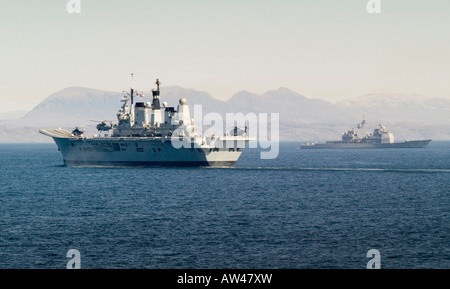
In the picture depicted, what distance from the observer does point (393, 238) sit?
118 ft

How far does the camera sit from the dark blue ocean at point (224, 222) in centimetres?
3077

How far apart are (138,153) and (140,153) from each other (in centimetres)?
38

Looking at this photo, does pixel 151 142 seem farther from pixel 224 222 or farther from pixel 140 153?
pixel 224 222

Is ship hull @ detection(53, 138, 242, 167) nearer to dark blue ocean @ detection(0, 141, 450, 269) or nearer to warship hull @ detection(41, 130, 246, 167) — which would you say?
warship hull @ detection(41, 130, 246, 167)

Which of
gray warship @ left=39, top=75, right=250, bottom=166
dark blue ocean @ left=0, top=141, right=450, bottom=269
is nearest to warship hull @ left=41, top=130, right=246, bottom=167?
gray warship @ left=39, top=75, right=250, bottom=166

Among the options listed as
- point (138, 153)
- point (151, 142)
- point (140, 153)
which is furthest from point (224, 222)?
point (138, 153)

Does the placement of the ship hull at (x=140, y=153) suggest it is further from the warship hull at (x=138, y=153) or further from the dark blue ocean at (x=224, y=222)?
the dark blue ocean at (x=224, y=222)

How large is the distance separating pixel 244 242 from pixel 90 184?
38.9 m

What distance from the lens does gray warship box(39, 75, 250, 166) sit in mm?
86000

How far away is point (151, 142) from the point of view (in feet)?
287

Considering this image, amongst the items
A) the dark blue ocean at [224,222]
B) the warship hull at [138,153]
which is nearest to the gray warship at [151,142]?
the warship hull at [138,153]
